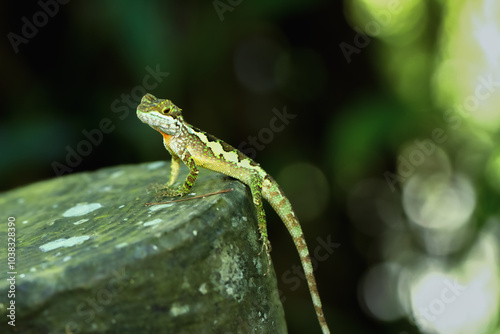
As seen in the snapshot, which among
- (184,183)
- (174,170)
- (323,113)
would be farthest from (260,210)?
(323,113)

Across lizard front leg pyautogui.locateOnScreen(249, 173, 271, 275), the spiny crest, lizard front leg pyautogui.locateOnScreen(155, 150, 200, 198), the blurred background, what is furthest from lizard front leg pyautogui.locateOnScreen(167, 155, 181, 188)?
the blurred background

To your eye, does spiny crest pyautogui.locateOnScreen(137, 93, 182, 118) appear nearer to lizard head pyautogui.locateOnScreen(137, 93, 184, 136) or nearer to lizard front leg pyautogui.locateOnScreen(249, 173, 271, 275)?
lizard head pyautogui.locateOnScreen(137, 93, 184, 136)

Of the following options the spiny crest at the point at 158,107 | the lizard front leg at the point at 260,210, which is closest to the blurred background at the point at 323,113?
the spiny crest at the point at 158,107

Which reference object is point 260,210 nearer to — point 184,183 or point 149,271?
point 184,183

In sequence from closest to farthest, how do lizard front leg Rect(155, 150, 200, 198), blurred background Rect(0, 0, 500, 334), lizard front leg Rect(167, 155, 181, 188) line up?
lizard front leg Rect(155, 150, 200, 198), lizard front leg Rect(167, 155, 181, 188), blurred background Rect(0, 0, 500, 334)

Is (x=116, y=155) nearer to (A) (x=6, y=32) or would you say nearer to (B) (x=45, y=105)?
(B) (x=45, y=105)

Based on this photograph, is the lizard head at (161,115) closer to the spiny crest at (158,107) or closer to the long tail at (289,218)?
the spiny crest at (158,107)

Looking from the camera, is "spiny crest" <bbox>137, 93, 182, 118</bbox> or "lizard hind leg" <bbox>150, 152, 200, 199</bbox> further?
"spiny crest" <bbox>137, 93, 182, 118</bbox>

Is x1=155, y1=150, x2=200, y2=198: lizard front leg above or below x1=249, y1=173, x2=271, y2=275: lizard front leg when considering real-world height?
above
